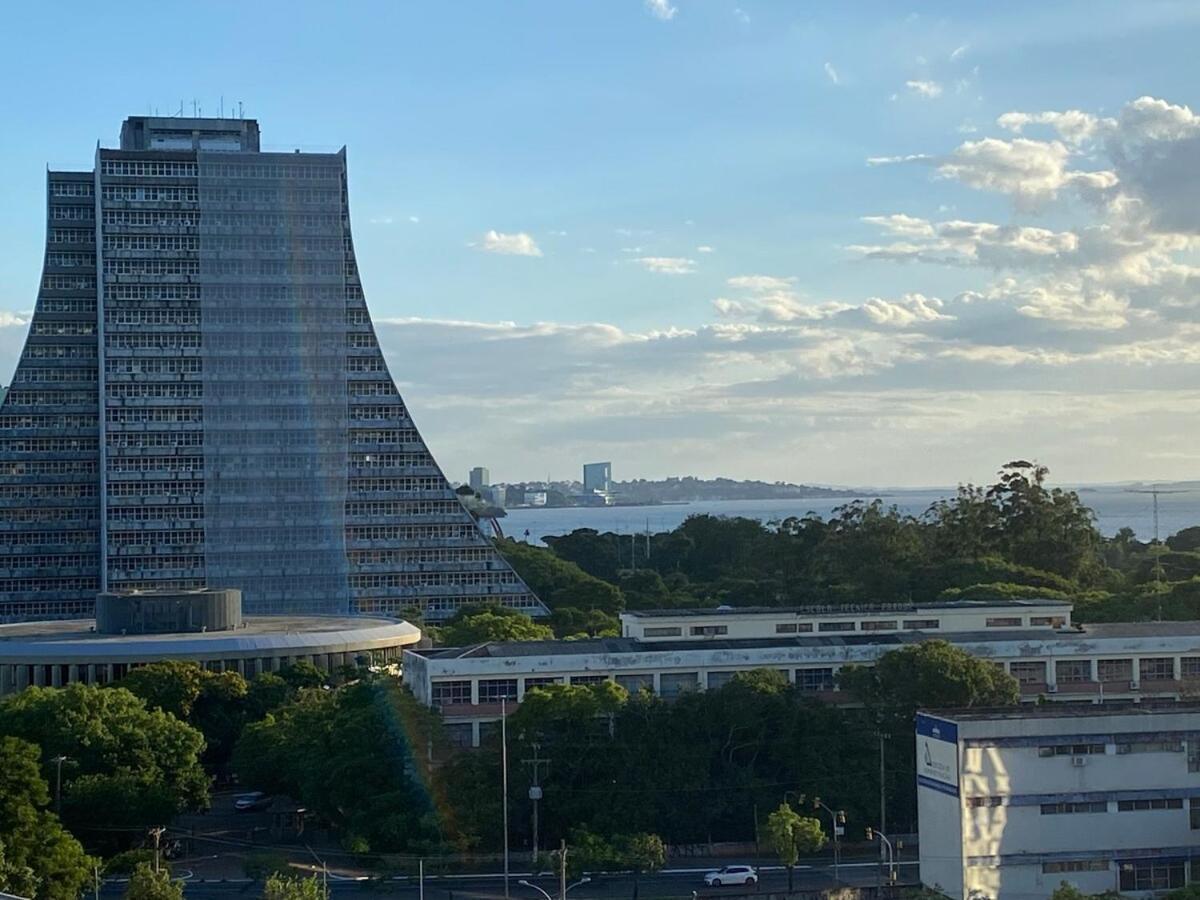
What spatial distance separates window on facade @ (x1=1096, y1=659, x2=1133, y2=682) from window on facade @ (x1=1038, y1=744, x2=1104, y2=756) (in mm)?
16380

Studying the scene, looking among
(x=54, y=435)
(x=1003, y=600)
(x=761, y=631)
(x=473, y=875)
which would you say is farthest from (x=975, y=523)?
(x=473, y=875)

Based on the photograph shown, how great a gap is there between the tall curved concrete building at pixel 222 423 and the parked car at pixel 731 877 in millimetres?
54472

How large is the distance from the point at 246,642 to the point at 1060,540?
50403 mm

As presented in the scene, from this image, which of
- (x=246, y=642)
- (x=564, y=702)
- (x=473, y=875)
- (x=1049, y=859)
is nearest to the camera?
(x=1049, y=859)

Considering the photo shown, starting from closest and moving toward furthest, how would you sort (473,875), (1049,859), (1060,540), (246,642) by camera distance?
(1049,859)
(473,875)
(246,642)
(1060,540)

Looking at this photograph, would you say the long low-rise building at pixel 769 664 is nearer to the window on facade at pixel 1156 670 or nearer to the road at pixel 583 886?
the window on facade at pixel 1156 670

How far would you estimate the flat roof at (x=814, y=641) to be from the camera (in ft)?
189

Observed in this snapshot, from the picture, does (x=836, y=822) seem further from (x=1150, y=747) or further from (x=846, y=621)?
(x=846, y=621)

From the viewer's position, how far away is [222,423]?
99.7m

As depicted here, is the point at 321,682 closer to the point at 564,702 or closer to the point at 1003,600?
the point at 564,702

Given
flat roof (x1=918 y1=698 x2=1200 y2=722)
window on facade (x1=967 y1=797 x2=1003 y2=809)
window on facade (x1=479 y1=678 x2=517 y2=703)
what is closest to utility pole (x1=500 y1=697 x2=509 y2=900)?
window on facade (x1=479 y1=678 x2=517 y2=703)

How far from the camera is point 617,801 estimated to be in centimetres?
4775

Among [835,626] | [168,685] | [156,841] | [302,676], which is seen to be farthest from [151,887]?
[835,626]

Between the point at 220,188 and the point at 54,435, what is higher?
the point at 220,188
